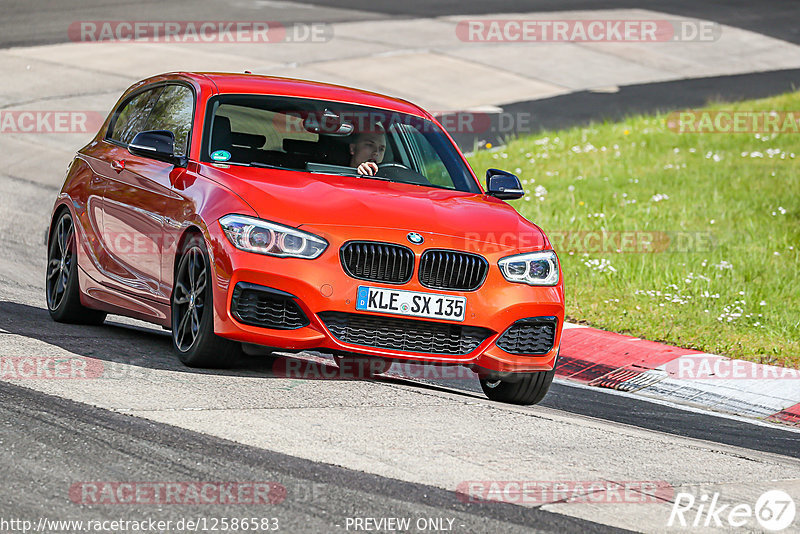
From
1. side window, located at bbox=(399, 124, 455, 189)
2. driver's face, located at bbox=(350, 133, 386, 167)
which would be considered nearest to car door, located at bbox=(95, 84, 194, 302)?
driver's face, located at bbox=(350, 133, 386, 167)

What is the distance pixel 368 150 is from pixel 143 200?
1.42m

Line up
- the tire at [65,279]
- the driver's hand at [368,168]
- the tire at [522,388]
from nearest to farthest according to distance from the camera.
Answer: the tire at [522,388]
the driver's hand at [368,168]
the tire at [65,279]

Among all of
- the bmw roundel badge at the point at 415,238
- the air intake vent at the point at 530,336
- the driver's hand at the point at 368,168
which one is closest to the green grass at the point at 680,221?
the air intake vent at the point at 530,336

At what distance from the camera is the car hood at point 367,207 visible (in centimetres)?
687

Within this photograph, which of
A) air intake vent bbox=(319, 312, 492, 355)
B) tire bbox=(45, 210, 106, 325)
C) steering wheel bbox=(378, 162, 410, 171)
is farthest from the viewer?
tire bbox=(45, 210, 106, 325)

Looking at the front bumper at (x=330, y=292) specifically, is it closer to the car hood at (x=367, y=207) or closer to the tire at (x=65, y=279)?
the car hood at (x=367, y=207)

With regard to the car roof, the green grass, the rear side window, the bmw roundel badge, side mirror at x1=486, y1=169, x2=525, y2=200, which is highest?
the car roof

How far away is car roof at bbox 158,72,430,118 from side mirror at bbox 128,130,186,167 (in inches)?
23.0

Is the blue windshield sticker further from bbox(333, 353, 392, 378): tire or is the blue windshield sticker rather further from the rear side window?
bbox(333, 353, 392, 378): tire

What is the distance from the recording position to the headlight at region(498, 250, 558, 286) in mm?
7094

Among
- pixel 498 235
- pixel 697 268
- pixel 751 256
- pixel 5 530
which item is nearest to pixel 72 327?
pixel 498 235

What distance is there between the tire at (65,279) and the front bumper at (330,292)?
84.4 inches

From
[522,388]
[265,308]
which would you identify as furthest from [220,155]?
[522,388]

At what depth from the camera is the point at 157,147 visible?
7.63m
